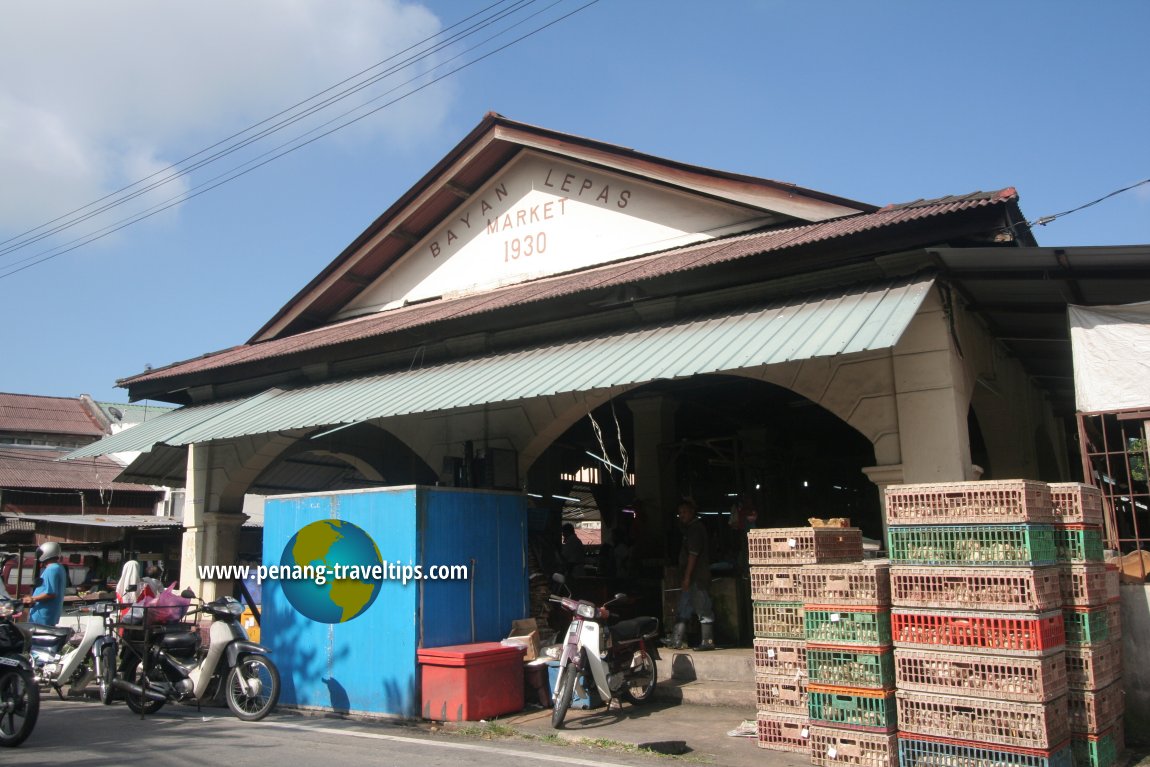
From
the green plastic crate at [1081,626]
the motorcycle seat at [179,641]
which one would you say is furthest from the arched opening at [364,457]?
the green plastic crate at [1081,626]

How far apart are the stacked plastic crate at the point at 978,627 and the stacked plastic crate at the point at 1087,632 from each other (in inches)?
7.0

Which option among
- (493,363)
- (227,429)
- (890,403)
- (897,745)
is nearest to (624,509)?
(493,363)

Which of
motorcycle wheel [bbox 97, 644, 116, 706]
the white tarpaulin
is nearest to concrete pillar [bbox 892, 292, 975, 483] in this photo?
the white tarpaulin

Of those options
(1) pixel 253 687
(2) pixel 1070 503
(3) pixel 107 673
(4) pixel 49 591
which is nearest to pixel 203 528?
(4) pixel 49 591

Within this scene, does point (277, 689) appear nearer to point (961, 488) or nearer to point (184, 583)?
point (961, 488)

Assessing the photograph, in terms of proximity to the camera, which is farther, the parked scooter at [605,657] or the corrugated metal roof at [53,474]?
the corrugated metal roof at [53,474]

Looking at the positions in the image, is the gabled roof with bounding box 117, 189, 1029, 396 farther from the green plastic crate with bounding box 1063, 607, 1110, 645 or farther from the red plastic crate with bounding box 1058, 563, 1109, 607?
the green plastic crate with bounding box 1063, 607, 1110, 645

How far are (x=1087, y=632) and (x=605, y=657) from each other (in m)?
3.83

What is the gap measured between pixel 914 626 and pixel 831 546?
118cm

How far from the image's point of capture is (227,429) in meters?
11.2

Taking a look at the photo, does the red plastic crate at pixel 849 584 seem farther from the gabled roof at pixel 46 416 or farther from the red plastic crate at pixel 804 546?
the gabled roof at pixel 46 416

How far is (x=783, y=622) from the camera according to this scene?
6.74 m

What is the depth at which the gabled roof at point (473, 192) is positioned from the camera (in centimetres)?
1032

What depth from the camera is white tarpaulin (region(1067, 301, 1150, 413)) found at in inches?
292
